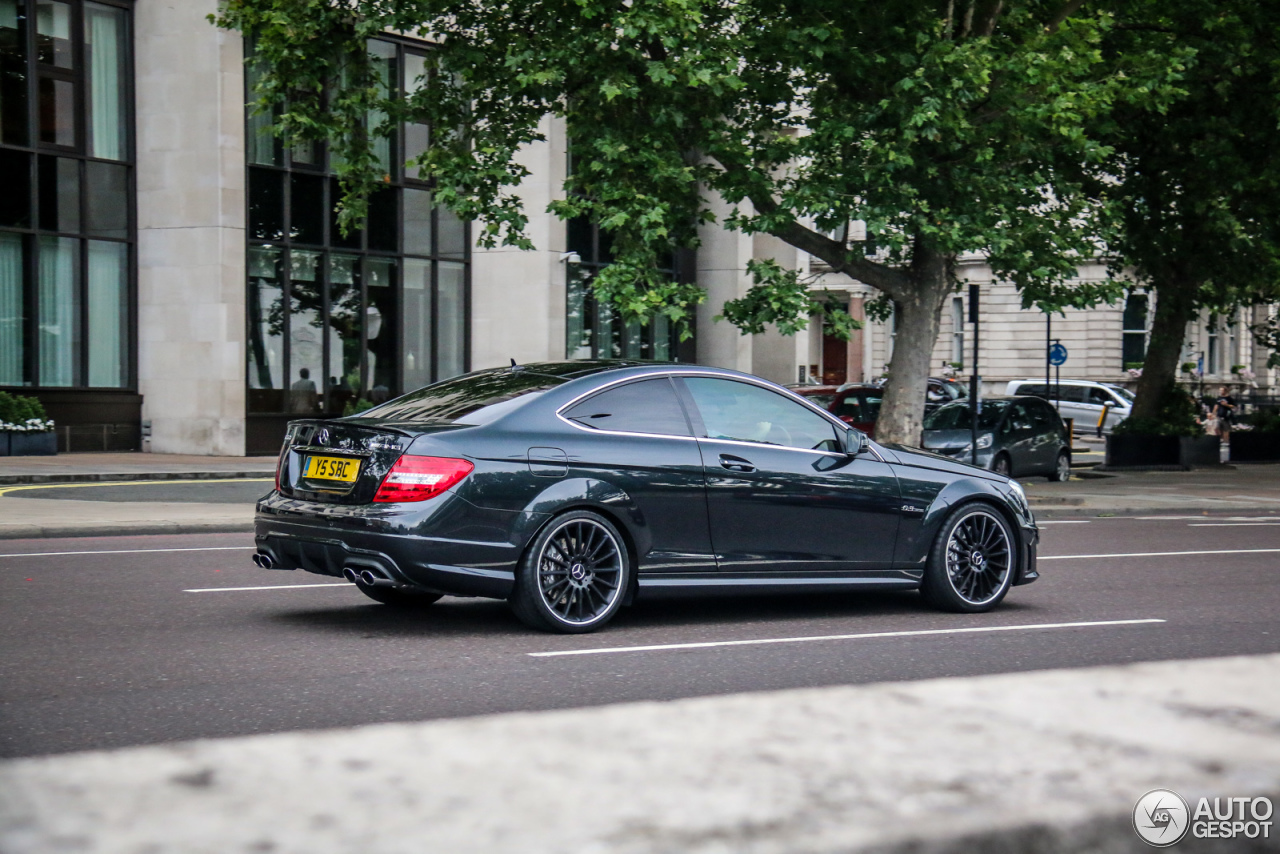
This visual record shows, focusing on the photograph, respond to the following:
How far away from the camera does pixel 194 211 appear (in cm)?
2736

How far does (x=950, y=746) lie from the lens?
3.04m

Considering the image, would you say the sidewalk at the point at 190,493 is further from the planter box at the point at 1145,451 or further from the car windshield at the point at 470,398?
the car windshield at the point at 470,398

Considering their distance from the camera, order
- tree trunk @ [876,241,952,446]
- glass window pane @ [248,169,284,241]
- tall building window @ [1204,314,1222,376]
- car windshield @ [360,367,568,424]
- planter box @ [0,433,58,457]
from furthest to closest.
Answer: tall building window @ [1204,314,1222,376]
glass window pane @ [248,169,284,241]
planter box @ [0,433,58,457]
tree trunk @ [876,241,952,446]
car windshield @ [360,367,568,424]

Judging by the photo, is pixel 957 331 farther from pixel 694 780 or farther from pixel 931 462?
pixel 694 780

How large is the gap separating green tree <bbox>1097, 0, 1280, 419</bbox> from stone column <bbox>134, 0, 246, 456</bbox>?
1496 centimetres

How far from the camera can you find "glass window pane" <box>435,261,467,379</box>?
106 ft

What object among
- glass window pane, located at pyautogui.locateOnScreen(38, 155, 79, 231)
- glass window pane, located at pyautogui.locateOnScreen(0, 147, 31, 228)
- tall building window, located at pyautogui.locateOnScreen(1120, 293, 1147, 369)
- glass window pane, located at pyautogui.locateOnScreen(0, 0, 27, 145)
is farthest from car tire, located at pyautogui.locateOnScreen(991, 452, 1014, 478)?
A: tall building window, located at pyautogui.locateOnScreen(1120, 293, 1147, 369)

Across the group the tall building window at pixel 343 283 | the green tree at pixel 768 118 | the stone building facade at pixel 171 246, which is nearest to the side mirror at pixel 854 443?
the green tree at pixel 768 118

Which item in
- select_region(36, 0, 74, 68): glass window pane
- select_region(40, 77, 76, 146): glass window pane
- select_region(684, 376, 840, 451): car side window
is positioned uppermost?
select_region(36, 0, 74, 68): glass window pane

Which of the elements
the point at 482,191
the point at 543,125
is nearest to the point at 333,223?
the point at 543,125

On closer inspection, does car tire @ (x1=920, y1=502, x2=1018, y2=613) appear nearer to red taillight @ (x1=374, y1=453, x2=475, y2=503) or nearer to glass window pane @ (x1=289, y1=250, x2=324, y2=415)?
red taillight @ (x1=374, y1=453, x2=475, y2=503)

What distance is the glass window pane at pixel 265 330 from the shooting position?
92.5 feet

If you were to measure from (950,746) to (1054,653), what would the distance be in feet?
16.5

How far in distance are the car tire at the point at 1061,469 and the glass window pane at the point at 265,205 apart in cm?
1448
